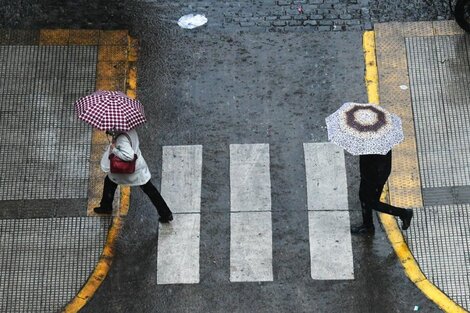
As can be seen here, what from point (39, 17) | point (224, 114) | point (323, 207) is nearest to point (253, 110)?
point (224, 114)

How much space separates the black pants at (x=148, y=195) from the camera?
28.9 feet

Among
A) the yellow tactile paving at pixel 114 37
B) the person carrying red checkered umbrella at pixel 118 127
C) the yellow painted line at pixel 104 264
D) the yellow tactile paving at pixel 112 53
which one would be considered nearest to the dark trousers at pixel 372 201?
the person carrying red checkered umbrella at pixel 118 127

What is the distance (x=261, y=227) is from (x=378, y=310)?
1.57 metres

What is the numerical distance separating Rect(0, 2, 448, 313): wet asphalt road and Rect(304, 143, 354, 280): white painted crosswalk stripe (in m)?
0.09

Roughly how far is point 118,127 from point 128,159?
392mm

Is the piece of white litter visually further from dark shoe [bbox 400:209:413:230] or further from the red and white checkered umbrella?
dark shoe [bbox 400:209:413:230]

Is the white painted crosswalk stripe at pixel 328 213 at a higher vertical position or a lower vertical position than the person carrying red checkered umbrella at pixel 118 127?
lower

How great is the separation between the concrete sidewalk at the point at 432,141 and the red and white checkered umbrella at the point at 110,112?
125 inches

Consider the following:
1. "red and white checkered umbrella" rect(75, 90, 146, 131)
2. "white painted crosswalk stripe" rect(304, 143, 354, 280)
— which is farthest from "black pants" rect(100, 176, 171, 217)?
"white painted crosswalk stripe" rect(304, 143, 354, 280)

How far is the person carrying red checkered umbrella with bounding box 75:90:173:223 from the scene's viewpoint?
798 centimetres

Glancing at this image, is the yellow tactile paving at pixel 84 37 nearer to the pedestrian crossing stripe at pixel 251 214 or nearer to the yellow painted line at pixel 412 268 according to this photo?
the pedestrian crossing stripe at pixel 251 214

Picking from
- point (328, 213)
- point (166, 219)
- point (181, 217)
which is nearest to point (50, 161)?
point (166, 219)

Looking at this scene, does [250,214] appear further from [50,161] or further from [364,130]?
[50,161]

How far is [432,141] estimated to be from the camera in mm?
9719
